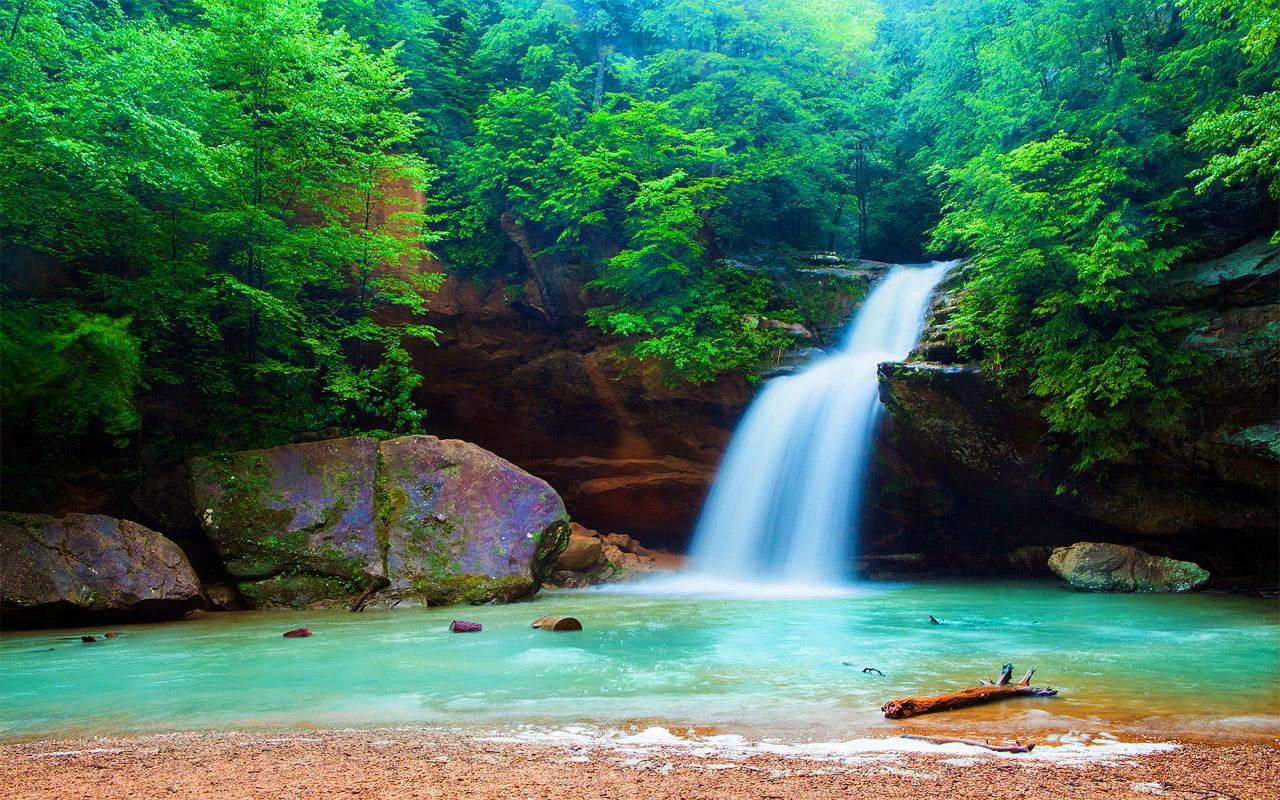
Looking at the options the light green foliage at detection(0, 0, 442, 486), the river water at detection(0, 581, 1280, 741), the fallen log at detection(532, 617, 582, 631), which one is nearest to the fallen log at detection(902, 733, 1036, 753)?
the river water at detection(0, 581, 1280, 741)

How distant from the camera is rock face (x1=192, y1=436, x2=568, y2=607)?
1141cm

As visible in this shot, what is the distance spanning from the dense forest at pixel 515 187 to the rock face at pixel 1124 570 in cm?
167

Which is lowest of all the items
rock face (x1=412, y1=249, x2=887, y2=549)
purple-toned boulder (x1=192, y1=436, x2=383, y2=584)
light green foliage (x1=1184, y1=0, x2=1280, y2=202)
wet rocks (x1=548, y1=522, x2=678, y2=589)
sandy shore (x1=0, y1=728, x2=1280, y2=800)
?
wet rocks (x1=548, y1=522, x2=678, y2=589)

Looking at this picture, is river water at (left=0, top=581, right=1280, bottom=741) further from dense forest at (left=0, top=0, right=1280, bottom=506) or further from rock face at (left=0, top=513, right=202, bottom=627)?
dense forest at (left=0, top=0, right=1280, bottom=506)

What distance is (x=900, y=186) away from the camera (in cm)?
2386

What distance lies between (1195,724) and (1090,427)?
29.5 feet

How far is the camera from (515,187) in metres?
18.0

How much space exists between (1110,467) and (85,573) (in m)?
15.6

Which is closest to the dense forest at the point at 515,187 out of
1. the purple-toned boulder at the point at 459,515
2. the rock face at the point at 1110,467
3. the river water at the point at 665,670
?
the rock face at the point at 1110,467

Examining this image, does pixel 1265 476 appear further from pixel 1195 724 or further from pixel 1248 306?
pixel 1195 724

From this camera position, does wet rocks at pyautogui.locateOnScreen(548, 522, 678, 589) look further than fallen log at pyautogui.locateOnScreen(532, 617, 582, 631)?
Yes

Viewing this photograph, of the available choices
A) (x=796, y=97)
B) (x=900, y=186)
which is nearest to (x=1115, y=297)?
(x=796, y=97)

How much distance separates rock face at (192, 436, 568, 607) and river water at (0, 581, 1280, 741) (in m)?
0.72

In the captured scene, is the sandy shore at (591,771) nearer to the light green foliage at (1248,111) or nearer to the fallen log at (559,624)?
the fallen log at (559,624)
